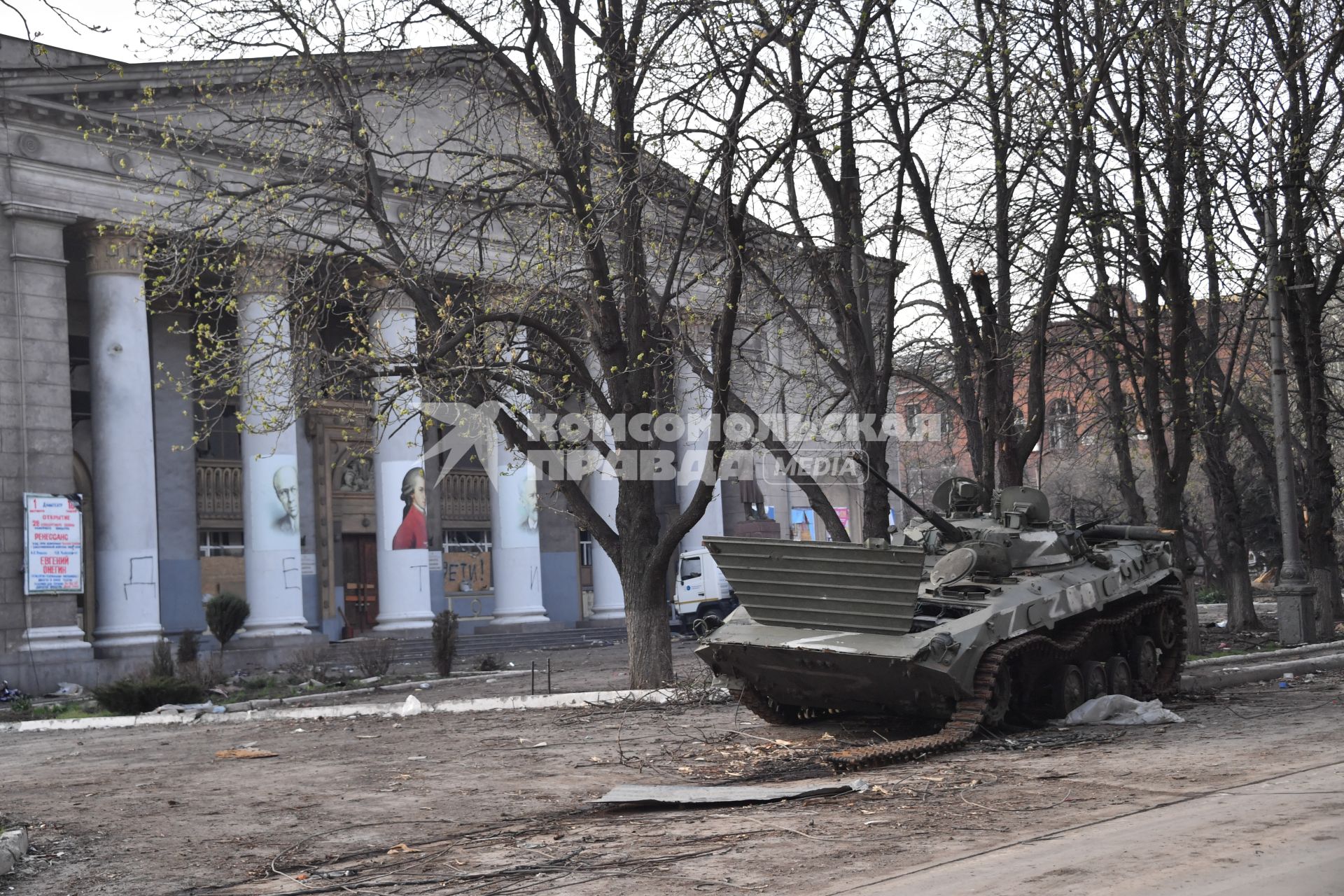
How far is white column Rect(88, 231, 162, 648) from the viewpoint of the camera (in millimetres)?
27469

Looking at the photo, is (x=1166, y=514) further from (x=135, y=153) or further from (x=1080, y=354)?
(x=135, y=153)

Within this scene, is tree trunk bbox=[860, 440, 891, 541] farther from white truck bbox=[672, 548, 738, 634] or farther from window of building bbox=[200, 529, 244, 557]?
window of building bbox=[200, 529, 244, 557]

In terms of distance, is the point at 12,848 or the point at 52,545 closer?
the point at 12,848

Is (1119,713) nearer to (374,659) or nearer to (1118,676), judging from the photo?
(1118,676)

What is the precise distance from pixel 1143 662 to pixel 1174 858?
8.67 m

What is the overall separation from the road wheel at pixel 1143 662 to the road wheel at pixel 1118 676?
0.32m

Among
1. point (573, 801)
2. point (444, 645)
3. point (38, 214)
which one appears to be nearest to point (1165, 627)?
point (573, 801)

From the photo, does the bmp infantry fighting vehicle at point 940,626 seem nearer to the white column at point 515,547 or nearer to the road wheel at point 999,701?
the road wheel at point 999,701

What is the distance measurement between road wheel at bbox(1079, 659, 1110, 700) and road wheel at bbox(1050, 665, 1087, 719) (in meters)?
0.25

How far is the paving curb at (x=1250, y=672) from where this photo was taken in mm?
16047

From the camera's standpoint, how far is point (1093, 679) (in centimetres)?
1347

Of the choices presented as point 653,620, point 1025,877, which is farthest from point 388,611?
point 1025,877

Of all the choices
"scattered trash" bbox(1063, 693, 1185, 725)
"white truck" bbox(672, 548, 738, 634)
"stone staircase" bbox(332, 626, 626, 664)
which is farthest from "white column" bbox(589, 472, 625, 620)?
"scattered trash" bbox(1063, 693, 1185, 725)

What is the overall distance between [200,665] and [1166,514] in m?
17.1
